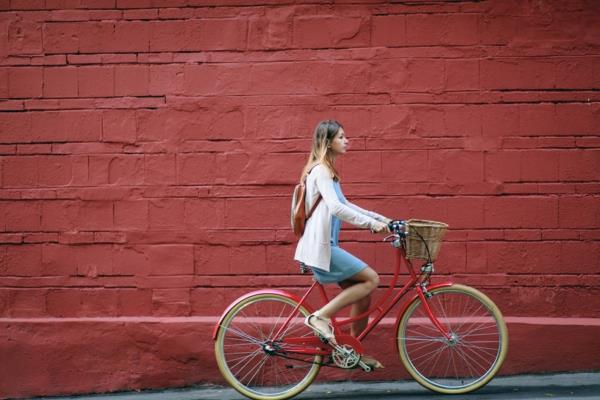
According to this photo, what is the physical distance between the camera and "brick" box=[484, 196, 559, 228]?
6031 mm

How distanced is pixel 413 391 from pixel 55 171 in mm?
3583

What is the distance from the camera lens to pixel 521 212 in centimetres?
604

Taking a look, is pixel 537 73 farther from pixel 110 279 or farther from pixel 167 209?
pixel 110 279

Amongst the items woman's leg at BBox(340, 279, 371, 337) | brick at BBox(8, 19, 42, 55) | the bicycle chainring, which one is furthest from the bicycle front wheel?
brick at BBox(8, 19, 42, 55)

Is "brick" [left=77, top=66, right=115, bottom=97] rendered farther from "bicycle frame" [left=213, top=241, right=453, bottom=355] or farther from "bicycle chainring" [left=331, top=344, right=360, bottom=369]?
"bicycle chainring" [left=331, top=344, right=360, bottom=369]

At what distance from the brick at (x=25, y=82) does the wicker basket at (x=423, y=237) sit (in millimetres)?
3526

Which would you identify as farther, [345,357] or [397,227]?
[345,357]

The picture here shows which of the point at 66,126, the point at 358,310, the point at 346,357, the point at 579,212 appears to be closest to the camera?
the point at 346,357

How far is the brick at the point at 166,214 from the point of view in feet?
20.2

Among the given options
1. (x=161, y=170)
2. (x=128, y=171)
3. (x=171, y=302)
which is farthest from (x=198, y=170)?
(x=171, y=302)

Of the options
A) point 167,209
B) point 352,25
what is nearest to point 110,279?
point 167,209

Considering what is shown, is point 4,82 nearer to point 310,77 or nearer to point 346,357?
point 310,77

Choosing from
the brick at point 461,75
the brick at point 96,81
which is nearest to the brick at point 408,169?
the brick at point 461,75

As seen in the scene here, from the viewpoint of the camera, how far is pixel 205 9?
20.3ft
